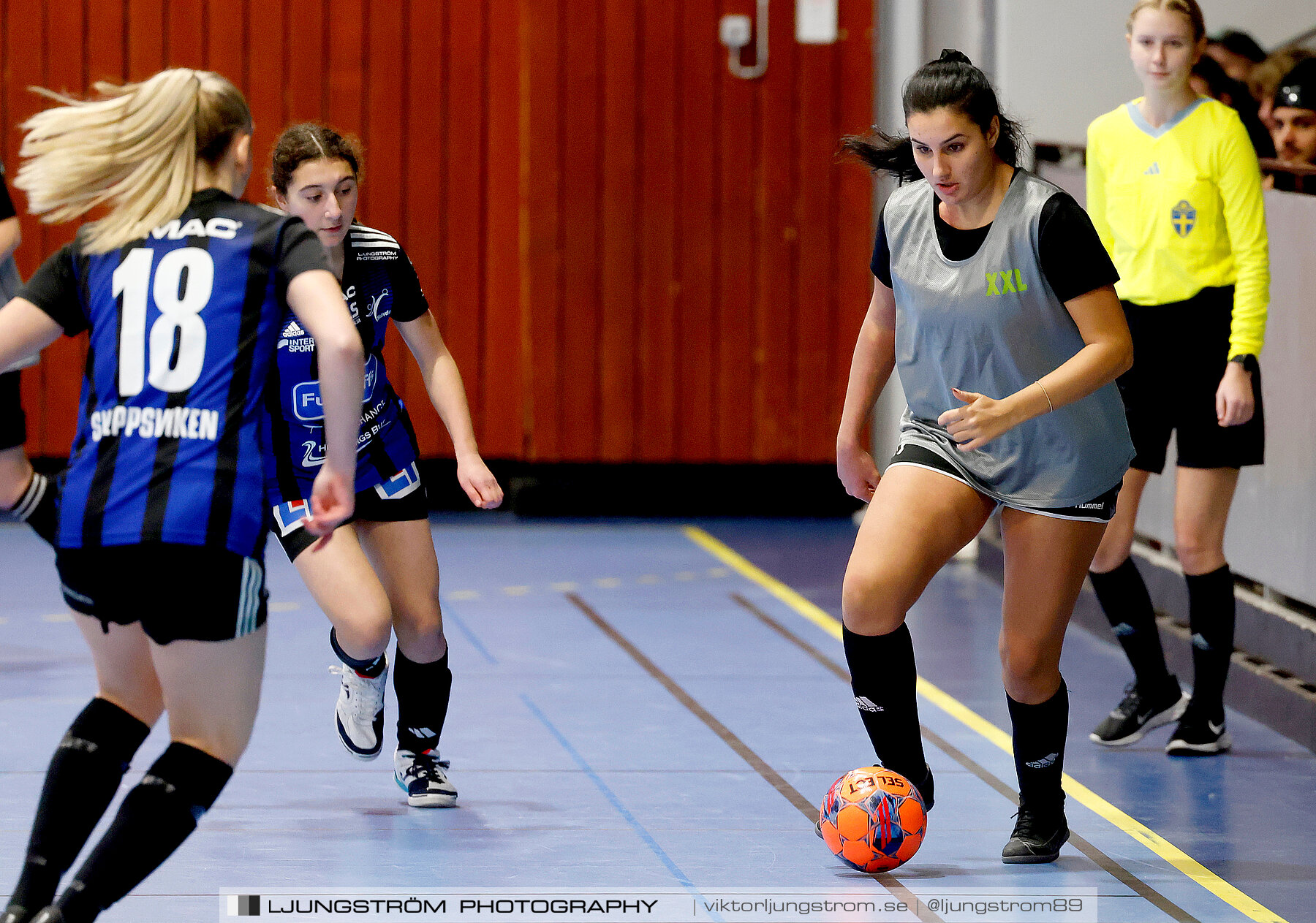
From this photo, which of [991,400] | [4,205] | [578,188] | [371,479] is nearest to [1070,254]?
[991,400]

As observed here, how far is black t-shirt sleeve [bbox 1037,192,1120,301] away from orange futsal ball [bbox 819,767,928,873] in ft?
3.73

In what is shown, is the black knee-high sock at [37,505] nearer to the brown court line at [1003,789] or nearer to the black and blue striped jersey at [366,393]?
the black and blue striped jersey at [366,393]

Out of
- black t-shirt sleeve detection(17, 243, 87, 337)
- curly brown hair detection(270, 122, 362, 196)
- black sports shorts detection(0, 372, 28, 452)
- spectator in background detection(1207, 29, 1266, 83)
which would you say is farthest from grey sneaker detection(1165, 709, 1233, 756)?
spectator in background detection(1207, 29, 1266, 83)

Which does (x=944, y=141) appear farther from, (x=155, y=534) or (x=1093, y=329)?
(x=155, y=534)

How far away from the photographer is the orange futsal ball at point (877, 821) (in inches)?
153

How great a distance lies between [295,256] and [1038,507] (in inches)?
68.6

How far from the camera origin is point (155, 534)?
9.62 ft

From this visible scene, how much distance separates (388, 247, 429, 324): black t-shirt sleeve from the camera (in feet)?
14.4

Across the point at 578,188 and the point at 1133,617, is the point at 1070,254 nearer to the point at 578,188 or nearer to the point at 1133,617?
the point at 1133,617

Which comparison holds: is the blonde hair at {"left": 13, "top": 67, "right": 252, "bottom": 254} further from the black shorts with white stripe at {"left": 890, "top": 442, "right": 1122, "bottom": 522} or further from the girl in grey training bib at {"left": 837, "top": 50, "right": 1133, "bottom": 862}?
the black shorts with white stripe at {"left": 890, "top": 442, "right": 1122, "bottom": 522}

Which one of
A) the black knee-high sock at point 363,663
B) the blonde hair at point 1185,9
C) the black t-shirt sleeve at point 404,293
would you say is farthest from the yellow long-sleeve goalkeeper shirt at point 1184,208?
the black knee-high sock at point 363,663

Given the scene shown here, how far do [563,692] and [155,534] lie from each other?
3133 millimetres

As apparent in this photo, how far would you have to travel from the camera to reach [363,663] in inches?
174

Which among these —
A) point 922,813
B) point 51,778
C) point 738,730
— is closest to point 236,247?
point 51,778
